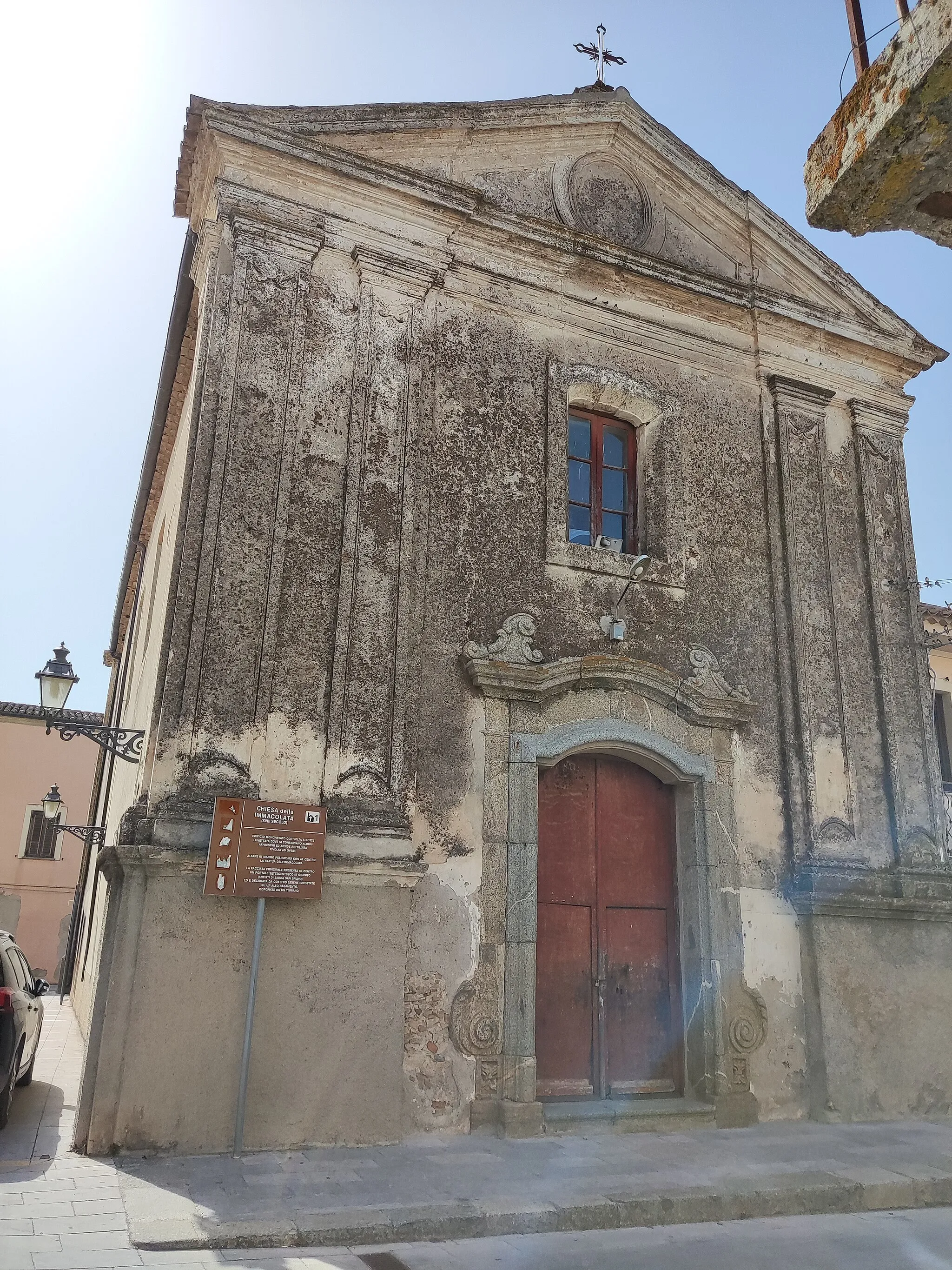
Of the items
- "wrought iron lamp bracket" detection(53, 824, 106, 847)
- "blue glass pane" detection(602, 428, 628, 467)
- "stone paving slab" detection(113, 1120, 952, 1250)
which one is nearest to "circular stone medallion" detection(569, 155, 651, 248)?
"blue glass pane" detection(602, 428, 628, 467)

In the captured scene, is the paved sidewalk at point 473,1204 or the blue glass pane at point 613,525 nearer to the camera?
the paved sidewalk at point 473,1204

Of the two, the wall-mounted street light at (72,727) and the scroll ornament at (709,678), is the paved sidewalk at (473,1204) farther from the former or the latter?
the scroll ornament at (709,678)

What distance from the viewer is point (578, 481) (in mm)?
9203

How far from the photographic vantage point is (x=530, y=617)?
320 inches

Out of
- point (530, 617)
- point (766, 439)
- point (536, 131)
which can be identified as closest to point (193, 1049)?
point (530, 617)

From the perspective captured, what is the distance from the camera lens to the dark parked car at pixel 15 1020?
651 cm

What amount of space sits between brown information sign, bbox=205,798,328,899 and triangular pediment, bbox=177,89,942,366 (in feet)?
18.1

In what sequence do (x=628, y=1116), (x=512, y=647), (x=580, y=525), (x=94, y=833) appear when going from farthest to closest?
(x=94, y=833) → (x=580, y=525) → (x=512, y=647) → (x=628, y=1116)

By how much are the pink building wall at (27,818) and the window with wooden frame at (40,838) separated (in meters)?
0.17

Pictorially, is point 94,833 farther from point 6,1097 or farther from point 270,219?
point 270,219

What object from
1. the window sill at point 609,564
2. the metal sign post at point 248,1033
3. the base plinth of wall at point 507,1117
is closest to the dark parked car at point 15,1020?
the metal sign post at point 248,1033

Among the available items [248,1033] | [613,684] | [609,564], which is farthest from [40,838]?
[248,1033]

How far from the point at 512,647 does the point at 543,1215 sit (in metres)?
4.03

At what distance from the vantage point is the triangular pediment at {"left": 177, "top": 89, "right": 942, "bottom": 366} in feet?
28.8
